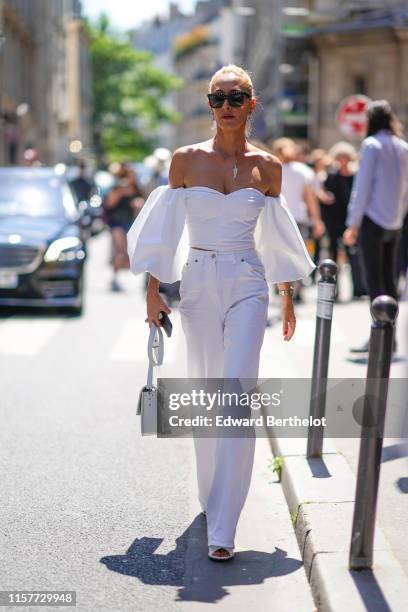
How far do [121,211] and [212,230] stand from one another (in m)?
13.7

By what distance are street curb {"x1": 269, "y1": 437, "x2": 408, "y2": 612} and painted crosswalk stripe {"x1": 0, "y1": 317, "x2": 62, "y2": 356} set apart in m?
5.16

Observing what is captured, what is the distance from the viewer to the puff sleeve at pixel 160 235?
5.14 metres

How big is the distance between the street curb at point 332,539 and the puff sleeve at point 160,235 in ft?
4.02

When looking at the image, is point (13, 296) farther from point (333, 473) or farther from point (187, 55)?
point (187, 55)

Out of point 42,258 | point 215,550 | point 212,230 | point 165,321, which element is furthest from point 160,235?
point 42,258

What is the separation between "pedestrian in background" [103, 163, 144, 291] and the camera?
18375 mm

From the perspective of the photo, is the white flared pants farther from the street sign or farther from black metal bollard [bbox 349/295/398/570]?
the street sign

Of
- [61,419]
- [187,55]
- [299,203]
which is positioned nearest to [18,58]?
[299,203]

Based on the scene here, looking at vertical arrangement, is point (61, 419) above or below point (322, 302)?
below

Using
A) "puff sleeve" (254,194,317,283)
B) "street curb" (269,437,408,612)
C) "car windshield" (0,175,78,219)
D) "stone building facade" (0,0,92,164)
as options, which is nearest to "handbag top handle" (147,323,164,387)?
"puff sleeve" (254,194,317,283)

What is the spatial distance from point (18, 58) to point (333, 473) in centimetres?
4766

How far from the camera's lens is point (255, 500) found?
19.8 ft

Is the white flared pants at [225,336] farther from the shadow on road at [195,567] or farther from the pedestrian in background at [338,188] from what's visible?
the pedestrian in background at [338,188]

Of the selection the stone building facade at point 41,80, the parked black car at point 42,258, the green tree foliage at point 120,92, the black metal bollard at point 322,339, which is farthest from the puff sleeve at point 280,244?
the green tree foliage at point 120,92
